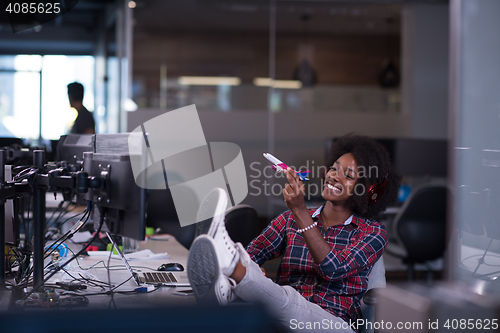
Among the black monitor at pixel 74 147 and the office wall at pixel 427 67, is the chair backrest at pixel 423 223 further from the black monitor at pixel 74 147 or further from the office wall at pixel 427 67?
the black monitor at pixel 74 147

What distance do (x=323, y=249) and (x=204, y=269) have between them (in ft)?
1.55

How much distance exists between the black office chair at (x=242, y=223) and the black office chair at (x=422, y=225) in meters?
1.74

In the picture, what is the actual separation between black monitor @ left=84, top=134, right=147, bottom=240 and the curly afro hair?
85cm

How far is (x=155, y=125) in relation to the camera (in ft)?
16.7

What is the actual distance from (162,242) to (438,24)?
4394mm

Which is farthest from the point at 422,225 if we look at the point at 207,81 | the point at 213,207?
the point at 207,81

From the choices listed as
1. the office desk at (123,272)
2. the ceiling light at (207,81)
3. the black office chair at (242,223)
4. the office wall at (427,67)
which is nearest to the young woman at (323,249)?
the office desk at (123,272)

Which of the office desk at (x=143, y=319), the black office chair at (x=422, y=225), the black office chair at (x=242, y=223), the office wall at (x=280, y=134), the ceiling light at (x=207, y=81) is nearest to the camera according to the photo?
the office desk at (x=143, y=319)

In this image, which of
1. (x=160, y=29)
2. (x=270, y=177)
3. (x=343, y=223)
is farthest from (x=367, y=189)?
(x=160, y=29)

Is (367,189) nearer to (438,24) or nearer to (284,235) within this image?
(284,235)

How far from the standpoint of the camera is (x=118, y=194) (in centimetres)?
147

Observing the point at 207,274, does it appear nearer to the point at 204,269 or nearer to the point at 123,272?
the point at 204,269

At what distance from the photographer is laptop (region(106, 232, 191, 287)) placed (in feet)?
5.67

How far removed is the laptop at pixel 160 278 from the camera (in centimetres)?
173
